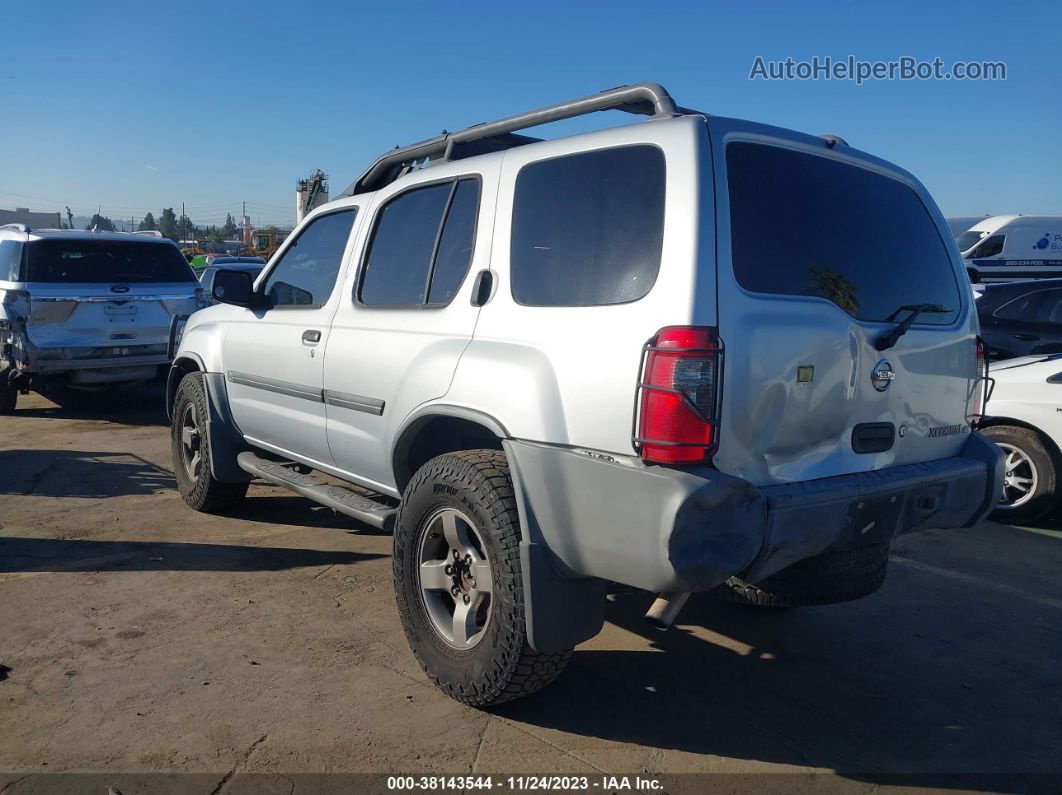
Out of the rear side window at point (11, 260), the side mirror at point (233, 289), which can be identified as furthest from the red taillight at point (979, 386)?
the rear side window at point (11, 260)

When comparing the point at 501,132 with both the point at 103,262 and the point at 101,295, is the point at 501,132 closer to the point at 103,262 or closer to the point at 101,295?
the point at 101,295

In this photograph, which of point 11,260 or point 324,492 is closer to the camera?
point 324,492

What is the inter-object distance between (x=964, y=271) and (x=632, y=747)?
94.5 inches

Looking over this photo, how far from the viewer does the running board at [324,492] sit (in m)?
3.87

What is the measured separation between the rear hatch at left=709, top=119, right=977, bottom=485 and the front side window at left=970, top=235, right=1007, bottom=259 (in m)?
22.4

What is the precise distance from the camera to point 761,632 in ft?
13.8

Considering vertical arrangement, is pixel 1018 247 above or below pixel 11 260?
above

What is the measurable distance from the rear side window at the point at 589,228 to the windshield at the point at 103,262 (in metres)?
7.78

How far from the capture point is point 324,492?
4.37 metres

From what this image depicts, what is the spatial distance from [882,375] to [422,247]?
2.00 metres

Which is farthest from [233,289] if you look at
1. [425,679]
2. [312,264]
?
[425,679]

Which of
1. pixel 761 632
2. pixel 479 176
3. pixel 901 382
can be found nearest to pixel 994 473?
pixel 901 382

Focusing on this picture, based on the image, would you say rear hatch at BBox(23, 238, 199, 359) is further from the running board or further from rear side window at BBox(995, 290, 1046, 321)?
rear side window at BBox(995, 290, 1046, 321)

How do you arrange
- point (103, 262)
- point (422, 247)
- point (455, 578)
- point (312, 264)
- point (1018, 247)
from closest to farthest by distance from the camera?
point (455, 578)
point (422, 247)
point (312, 264)
point (103, 262)
point (1018, 247)
